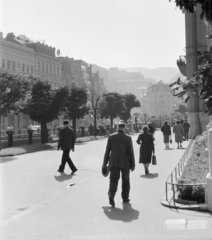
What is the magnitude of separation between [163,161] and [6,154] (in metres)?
8.32

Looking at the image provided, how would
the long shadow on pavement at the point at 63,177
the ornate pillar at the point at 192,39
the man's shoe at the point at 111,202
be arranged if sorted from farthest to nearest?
1. the ornate pillar at the point at 192,39
2. the long shadow on pavement at the point at 63,177
3. the man's shoe at the point at 111,202

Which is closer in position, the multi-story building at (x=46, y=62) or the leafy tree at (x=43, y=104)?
the leafy tree at (x=43, y=104)

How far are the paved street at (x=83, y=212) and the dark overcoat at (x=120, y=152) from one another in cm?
78

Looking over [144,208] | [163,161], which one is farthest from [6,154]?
[144,208]

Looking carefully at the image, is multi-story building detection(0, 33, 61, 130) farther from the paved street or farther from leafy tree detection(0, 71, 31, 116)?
the paved street

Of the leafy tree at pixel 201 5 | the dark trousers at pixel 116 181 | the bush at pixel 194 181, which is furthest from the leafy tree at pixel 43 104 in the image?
the leafy tree at pixel 201 5

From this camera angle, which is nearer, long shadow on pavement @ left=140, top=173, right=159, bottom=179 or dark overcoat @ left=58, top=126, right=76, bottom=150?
long shadow on pavement @ left=140, top=173, right=159, bottom=179

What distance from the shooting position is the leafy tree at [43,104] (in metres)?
32.4

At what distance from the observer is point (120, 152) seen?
8.81m

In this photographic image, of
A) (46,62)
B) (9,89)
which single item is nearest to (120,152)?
(9,89)

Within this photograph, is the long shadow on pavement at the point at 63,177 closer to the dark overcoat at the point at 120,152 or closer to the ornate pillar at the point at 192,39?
the dark overcoat at the point at 120,152

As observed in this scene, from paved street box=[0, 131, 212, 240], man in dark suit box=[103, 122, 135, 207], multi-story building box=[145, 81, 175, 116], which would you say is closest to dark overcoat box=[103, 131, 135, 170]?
man in dark suit box=[103, 122, 135, 207]

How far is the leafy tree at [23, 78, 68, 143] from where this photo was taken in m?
32.4

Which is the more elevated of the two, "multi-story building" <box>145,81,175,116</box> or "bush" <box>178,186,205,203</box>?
"multi-story building" <box>145,81,175,116</box>
